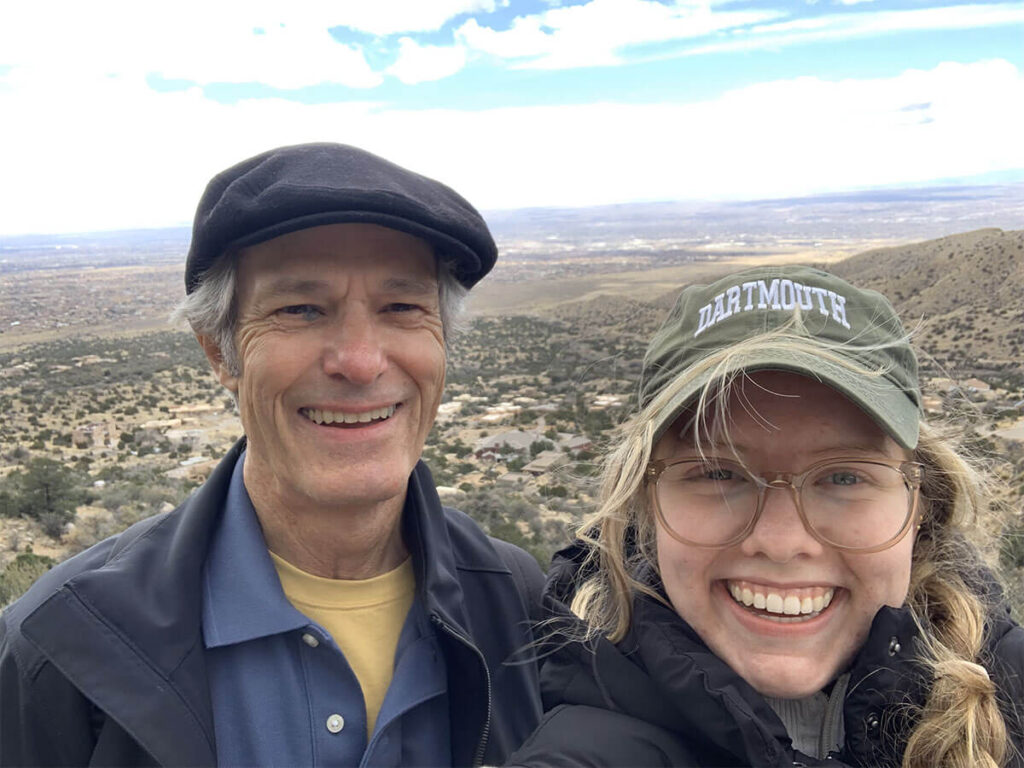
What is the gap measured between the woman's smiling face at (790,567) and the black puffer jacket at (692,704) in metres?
0.06

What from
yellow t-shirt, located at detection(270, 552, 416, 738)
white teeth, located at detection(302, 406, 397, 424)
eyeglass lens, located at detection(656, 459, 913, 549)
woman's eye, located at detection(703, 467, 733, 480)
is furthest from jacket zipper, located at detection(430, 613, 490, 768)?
woman's eye, located at detection(703, 467, 733, 480)

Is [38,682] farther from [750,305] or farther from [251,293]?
[750,305]

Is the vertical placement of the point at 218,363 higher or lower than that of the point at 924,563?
higher

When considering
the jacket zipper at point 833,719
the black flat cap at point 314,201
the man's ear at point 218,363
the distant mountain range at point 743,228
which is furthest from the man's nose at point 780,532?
the distant mountain range at point 743,228

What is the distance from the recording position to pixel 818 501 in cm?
161

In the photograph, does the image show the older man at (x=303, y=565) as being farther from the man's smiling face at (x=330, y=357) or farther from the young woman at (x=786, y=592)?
the young woman at (x=786, y=592)

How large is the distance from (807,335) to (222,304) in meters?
1.76

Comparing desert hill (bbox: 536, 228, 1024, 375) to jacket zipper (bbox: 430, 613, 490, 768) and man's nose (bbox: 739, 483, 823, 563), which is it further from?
man's nose (bbox: 739, 483, 823, 563)

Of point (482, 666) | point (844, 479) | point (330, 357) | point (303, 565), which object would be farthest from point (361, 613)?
point (844, 479)

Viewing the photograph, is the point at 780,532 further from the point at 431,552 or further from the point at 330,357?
the point at 330,357

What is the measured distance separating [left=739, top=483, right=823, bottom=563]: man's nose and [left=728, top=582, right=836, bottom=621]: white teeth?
8 centimetres

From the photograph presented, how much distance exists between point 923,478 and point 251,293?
6.54ft

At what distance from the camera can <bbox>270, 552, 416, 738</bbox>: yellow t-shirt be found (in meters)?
2.23

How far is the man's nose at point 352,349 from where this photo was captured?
7.29 ft
